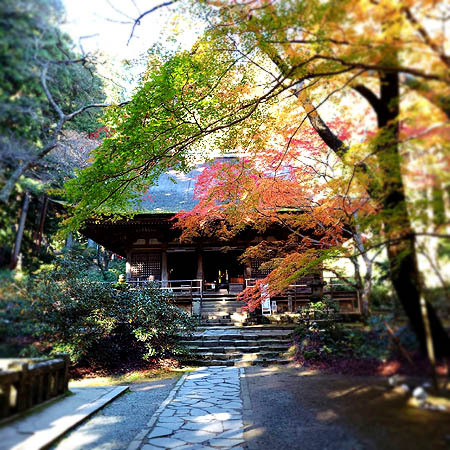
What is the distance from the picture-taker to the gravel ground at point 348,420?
1787mm

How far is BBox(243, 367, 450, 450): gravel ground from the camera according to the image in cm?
179

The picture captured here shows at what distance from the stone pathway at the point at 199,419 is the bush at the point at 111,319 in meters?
1.46

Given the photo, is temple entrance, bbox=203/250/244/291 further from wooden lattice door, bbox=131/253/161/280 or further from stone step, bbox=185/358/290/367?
stone step, bbox=185/358/290/367

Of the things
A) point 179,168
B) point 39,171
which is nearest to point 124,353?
point 179,168

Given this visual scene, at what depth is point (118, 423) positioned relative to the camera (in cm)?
387

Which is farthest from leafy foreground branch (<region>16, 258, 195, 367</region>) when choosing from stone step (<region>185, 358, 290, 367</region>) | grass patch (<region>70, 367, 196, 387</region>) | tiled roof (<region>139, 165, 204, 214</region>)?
tiled roof (<region>139, 165, 204, 214</region>)

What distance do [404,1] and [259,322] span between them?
33.4 feet

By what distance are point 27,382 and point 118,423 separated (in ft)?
4.98

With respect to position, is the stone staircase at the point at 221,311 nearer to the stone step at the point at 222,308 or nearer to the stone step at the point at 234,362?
the stone step at the point at 222,308

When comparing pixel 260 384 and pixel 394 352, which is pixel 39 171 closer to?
pixel 394 352

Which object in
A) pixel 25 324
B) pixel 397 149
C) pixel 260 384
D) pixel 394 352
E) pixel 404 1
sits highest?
pixel 404 1

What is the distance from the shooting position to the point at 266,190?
6832 mm

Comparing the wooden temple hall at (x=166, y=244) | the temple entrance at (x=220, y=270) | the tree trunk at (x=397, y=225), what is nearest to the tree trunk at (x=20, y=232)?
the tree trunk at (x=397, y=225)

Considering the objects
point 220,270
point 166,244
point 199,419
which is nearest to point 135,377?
point 199,419
